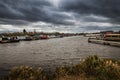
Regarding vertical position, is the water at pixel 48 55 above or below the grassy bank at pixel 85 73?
below

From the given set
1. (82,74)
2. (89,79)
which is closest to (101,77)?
(89,79)

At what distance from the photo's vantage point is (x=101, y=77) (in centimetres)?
1404

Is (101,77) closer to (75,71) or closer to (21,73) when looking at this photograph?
(75,71)

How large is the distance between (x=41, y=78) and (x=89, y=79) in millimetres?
4066

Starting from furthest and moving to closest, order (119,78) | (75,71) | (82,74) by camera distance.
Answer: (75,71) → (82,74) → (119,78)

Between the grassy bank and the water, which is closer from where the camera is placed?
the grassy bank

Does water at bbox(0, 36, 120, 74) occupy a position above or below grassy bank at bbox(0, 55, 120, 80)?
below

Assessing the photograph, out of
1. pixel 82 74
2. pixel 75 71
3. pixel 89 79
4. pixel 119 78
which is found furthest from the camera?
pixel 75 71

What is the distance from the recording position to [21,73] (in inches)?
614

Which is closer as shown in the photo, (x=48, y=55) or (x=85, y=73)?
(x=85, y=73)

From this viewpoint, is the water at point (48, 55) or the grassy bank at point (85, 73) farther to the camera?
the water at point (48, 55)

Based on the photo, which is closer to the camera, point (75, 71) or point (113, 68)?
point (113, 68)

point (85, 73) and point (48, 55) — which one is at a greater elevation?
point (85, 73)

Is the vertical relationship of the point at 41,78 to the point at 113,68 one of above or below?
below
